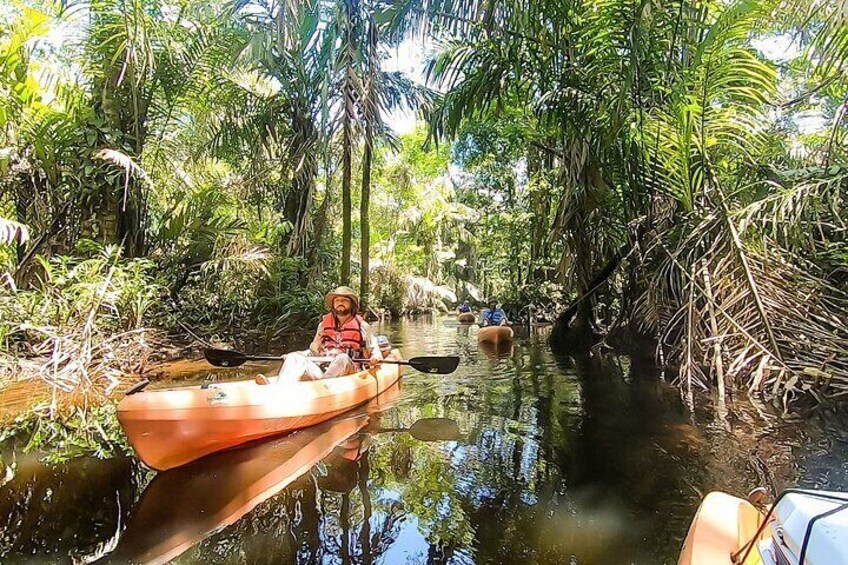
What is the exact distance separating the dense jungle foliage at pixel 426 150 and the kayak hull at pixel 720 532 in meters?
3.40

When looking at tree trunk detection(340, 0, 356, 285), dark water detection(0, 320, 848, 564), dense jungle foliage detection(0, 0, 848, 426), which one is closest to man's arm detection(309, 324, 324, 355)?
dark water detection(0, 320, 848, 564)

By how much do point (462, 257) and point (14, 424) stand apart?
95.5 ft

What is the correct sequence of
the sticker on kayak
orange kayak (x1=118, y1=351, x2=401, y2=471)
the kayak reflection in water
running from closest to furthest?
1. the kayak reflection in water
2. orange kayak (x1=118, y1=351, x2=401, y2=471)
3. the sticker on kayak

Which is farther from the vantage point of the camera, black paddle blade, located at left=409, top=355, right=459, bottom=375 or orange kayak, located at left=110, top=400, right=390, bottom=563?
black paddle blade, located at left=409, top=355, right=459, bottom=375

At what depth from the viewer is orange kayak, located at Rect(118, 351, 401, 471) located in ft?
13.6

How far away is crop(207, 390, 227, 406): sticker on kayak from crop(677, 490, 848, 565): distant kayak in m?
3.56

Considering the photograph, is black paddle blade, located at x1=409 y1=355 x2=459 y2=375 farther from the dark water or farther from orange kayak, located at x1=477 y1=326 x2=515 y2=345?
orange kayak, located at x1=477 y1=326 x2=515 y2=345

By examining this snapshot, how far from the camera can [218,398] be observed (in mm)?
4551

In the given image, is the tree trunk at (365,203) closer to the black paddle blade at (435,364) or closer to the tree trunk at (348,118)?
the tree trunk at (348,118)

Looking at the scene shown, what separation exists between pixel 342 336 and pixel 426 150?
14.1ft

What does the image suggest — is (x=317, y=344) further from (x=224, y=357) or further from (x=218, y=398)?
(x=218, y=398)

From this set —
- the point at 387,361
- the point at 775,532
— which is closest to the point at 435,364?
the point at 387,361

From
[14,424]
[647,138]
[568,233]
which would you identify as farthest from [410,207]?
[14,424]

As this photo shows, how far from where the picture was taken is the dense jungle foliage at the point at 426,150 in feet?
21.7
